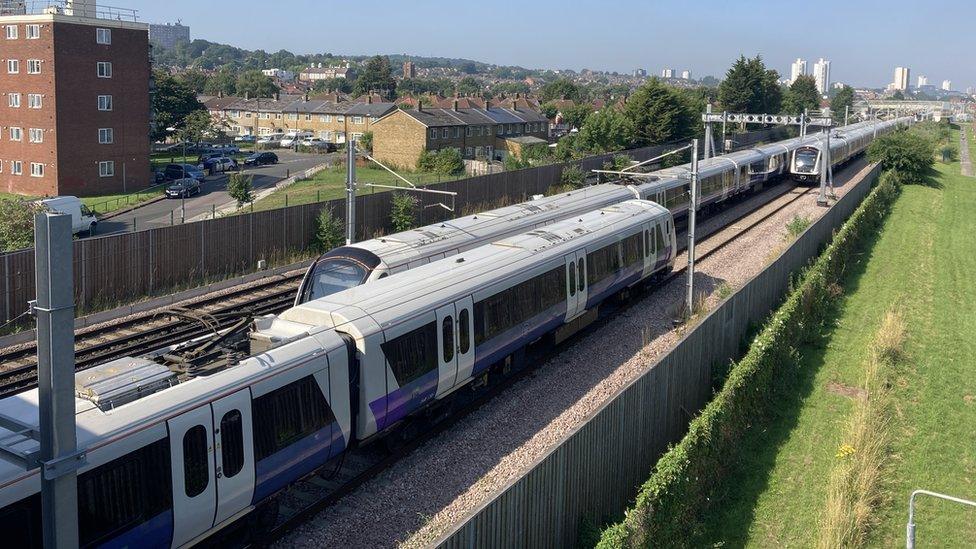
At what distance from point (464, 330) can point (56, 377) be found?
8.64 metres

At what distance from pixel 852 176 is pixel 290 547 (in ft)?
191

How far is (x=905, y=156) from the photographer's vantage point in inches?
2402

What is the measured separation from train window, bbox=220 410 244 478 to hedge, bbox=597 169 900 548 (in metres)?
4.26

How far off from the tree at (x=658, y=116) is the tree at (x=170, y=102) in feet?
127

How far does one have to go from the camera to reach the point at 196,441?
9.37 metres

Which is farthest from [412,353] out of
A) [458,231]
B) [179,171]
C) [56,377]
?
[179,171]

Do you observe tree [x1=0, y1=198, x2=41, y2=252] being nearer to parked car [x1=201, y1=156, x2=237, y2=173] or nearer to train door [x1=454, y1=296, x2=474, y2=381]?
train door [x1=454, y1=296, x2=474, y2=381]

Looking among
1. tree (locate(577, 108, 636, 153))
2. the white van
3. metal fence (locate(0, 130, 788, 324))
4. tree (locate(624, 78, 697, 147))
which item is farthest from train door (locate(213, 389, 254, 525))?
tree (locate(624, 78, 697, 147))

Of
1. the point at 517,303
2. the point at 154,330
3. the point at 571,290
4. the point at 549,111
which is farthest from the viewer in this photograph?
the point at 549,111

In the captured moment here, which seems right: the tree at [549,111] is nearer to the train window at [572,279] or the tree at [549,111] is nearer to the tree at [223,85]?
the tree at [223,85]

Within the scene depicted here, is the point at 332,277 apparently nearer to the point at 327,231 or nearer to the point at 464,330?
the point at 464,330

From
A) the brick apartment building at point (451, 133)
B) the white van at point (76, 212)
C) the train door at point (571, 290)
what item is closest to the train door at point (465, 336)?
the train door at point (571, 290)

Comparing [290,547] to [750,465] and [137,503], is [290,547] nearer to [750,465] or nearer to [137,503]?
[137,503]

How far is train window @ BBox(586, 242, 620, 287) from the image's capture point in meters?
19.9
